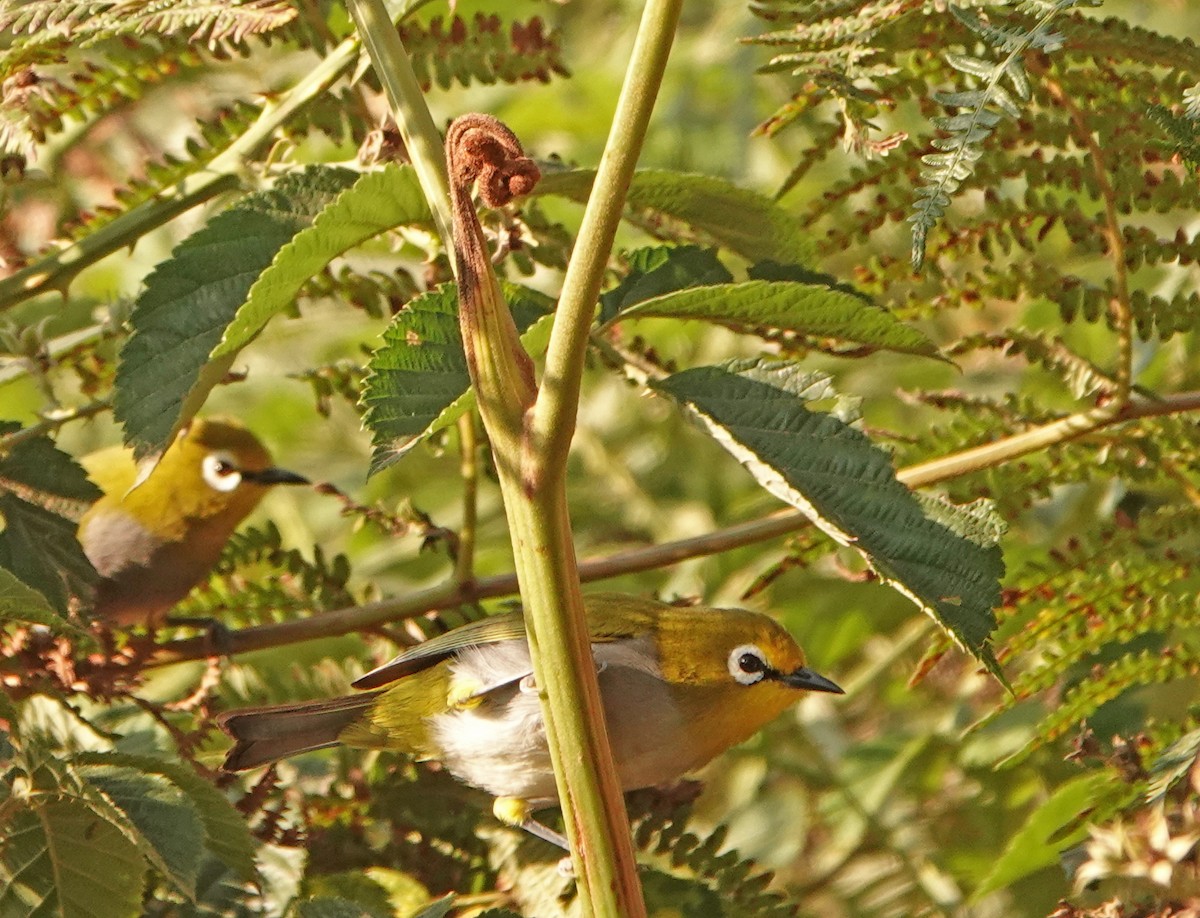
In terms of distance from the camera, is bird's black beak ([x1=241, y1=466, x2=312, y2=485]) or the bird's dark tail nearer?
the bird's dark tail

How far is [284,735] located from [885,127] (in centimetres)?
218

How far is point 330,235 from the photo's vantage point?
1.44 meters

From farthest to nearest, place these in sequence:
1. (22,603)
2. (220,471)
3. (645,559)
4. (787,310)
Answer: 1. (220,471)
2. (645,559)
3. (787,310)
4. (22,603)

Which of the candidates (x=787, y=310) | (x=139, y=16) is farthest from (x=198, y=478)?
(x=787, y=310)

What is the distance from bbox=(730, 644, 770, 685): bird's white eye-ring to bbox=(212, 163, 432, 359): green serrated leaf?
3.48ft

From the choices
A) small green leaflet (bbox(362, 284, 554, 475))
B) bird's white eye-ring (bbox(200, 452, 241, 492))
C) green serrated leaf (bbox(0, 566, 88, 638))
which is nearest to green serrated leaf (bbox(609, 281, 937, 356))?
small green leaflet (bbox(362, 284, 554, 475))

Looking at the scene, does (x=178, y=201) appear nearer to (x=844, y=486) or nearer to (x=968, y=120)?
(x=844, y=486)

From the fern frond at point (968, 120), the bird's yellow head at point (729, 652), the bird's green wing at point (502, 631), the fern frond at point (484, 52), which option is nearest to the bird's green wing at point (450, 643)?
the bird's green wing at point (502, 631)

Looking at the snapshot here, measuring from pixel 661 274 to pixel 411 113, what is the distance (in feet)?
1.56

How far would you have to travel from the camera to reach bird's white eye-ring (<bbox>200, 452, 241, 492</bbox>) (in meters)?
3.09

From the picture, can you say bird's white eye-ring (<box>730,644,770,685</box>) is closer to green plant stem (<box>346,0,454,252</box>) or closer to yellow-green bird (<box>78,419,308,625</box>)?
yellow-green bird (<box>78,419,308,625</box>)

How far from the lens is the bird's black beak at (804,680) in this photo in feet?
7.63

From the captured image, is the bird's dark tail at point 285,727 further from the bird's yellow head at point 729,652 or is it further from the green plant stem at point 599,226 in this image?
the green plant stem at point 599,226

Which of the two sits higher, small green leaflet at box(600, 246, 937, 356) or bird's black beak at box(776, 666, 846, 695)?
bird's black beak at box(776, 666, 846, 695)
